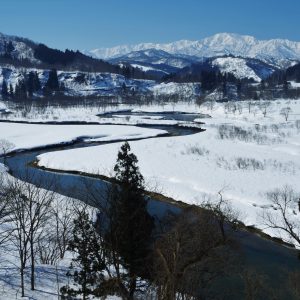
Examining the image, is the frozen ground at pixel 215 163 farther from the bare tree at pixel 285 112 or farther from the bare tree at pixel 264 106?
the bare tree at pixel 264 106

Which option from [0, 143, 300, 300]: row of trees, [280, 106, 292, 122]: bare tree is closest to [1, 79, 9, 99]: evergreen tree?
[280, 106, 292, 122]: bare tree

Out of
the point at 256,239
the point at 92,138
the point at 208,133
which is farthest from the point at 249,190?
the point at 92,138

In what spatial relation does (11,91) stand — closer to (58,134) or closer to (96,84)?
(96,84)

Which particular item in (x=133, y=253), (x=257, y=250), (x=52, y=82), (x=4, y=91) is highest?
(x=52, y=82)

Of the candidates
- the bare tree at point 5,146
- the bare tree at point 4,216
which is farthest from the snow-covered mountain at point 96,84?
the bare tree at point 4,216

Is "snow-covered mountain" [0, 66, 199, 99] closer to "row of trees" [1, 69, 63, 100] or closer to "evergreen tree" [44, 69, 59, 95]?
"row of trees" [1, 69, 63, 100]

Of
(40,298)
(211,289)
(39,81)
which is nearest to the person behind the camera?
(40,298)

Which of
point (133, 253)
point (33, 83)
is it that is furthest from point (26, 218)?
point (33, 83)

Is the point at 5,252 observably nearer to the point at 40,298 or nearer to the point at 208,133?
the point at 40,298
